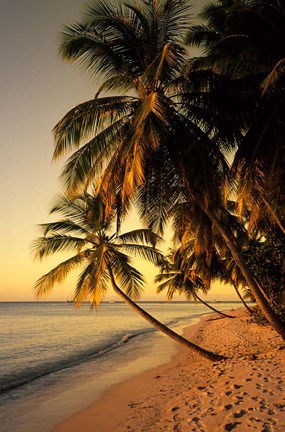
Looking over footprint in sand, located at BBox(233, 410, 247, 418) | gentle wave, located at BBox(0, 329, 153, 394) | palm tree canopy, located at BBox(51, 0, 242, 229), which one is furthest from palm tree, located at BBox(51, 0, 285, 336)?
gentle wave, located at BBox(0, 329, 153, 394)

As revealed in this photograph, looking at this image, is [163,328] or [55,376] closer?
[163,328]

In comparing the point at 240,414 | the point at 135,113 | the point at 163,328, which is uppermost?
the point at 135,113

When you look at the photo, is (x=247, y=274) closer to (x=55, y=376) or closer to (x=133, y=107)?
(x=133, y=107)

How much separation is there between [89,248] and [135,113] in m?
5.52

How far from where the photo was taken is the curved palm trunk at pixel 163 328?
36.3 feet

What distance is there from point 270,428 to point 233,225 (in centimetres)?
1479

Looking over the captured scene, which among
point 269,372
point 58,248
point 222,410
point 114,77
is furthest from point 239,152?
point 58,248

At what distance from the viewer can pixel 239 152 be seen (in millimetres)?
8961

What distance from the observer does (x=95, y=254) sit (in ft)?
35.9

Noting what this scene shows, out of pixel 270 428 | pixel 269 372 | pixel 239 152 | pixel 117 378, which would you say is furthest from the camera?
pixel 117 378

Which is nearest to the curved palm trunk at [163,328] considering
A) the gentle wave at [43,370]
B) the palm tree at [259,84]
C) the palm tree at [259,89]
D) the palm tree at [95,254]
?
the palm tree at [95,254]

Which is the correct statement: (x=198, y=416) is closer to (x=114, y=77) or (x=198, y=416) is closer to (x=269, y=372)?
(x=269, y=372)

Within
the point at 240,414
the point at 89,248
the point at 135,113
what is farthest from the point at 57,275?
the point at 240,414

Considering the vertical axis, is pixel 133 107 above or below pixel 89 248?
above
